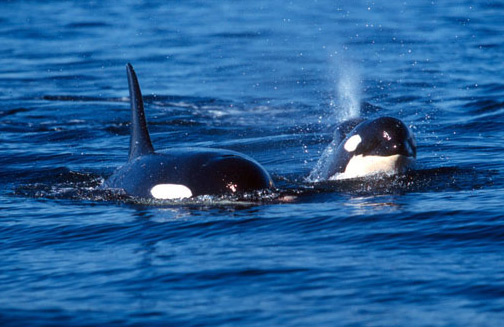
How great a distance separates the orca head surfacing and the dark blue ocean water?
24 centimetres

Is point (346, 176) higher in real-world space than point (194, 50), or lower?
lower

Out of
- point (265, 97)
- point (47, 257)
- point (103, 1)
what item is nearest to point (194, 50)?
point (265, 97)

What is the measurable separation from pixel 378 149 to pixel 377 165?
0.22 metres

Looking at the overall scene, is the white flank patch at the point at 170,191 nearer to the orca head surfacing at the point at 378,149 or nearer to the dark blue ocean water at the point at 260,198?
the dark blue ocean water at the point at 260,198

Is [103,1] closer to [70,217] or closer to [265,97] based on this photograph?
[265,97]

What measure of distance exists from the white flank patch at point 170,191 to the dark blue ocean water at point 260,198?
5.0 inches

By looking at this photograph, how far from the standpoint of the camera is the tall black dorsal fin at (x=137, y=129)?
12.1 meters

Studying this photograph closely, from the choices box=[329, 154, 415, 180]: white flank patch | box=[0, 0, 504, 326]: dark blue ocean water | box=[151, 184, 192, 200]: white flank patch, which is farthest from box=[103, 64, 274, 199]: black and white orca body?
box=[329, 154, 415, 180]: white flank patch

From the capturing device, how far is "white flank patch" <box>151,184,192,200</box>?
35.9 feet

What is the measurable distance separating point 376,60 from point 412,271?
69.2 ft

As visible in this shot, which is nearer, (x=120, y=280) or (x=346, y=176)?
(x=120, y=280)

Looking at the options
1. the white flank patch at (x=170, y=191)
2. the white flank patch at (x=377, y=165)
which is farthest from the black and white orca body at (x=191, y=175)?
the white flank patch at (x=377, y=165)

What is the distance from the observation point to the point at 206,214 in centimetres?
1055

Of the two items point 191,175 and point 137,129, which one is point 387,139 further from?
point 137,129
